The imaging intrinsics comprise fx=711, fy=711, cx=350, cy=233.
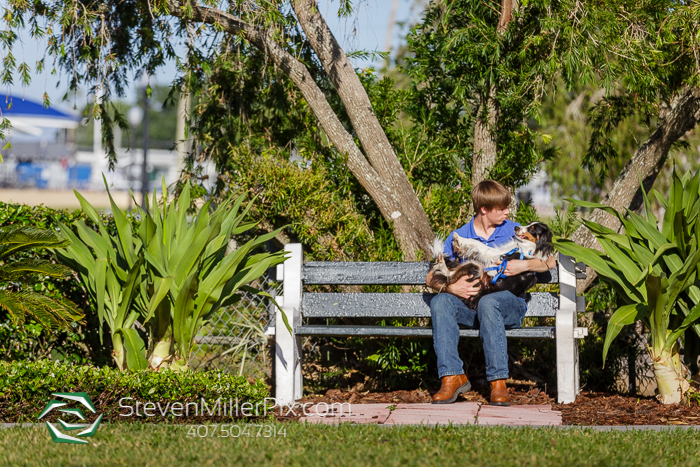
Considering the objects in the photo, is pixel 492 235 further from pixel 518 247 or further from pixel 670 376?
pixel 670 376

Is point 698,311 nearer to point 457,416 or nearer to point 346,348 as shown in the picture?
point 457,416

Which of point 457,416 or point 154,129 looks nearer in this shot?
point 457,416

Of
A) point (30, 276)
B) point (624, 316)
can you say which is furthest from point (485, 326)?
point (30, 276)

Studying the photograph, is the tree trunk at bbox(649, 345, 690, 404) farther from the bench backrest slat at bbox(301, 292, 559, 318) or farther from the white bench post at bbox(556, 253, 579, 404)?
the bench backrest slat at bbox(301, 292, 559, 318)

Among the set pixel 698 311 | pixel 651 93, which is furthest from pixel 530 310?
pixel 651 93

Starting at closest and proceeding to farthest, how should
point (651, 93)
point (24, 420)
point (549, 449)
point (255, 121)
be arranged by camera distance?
point (549, 449)
point (24, 420)
point (651, 93)
point (255, 121)

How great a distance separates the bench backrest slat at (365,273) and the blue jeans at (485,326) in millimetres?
391

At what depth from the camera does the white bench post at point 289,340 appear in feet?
15.3

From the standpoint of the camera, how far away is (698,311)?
4105 mm

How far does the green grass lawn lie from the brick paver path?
0.29 metres

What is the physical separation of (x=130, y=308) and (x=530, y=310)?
264cm

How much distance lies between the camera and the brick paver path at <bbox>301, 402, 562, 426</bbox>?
155 inches

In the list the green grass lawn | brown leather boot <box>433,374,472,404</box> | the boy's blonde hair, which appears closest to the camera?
the green grass lawn

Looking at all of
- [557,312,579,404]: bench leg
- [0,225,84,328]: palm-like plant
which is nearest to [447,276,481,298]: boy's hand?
[557,312,579,404]: bench leg
